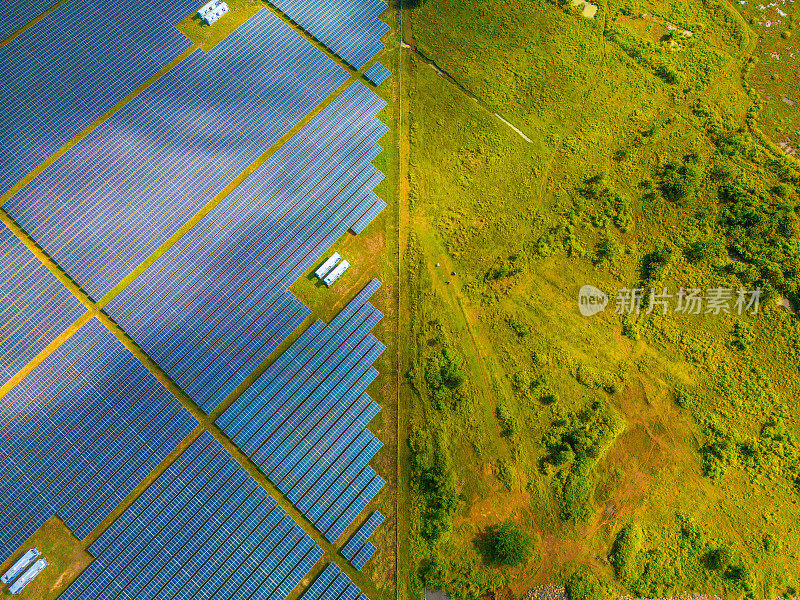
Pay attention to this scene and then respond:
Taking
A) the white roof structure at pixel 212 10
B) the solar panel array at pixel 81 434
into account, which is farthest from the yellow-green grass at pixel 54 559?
the white roof structure at pixel 212 10

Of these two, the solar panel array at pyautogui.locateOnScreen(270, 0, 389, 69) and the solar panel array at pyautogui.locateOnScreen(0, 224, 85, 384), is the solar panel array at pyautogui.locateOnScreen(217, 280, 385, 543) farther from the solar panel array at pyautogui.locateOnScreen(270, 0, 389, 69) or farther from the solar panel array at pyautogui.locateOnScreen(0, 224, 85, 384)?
the solar panel array at pyautogui.locateOnScreen(270, 0, 389, 69)

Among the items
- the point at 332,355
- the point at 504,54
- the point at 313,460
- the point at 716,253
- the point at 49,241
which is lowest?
the point at 716,253

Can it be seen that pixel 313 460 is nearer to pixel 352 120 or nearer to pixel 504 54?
pixel 352 120

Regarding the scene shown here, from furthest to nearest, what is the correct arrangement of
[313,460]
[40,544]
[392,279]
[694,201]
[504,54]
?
[504,54]
[694,201]
[392,279]
[313,460]
[40,544]

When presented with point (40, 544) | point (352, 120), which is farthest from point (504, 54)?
point (40, 544)

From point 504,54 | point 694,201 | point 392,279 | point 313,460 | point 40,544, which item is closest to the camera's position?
point 40,544
